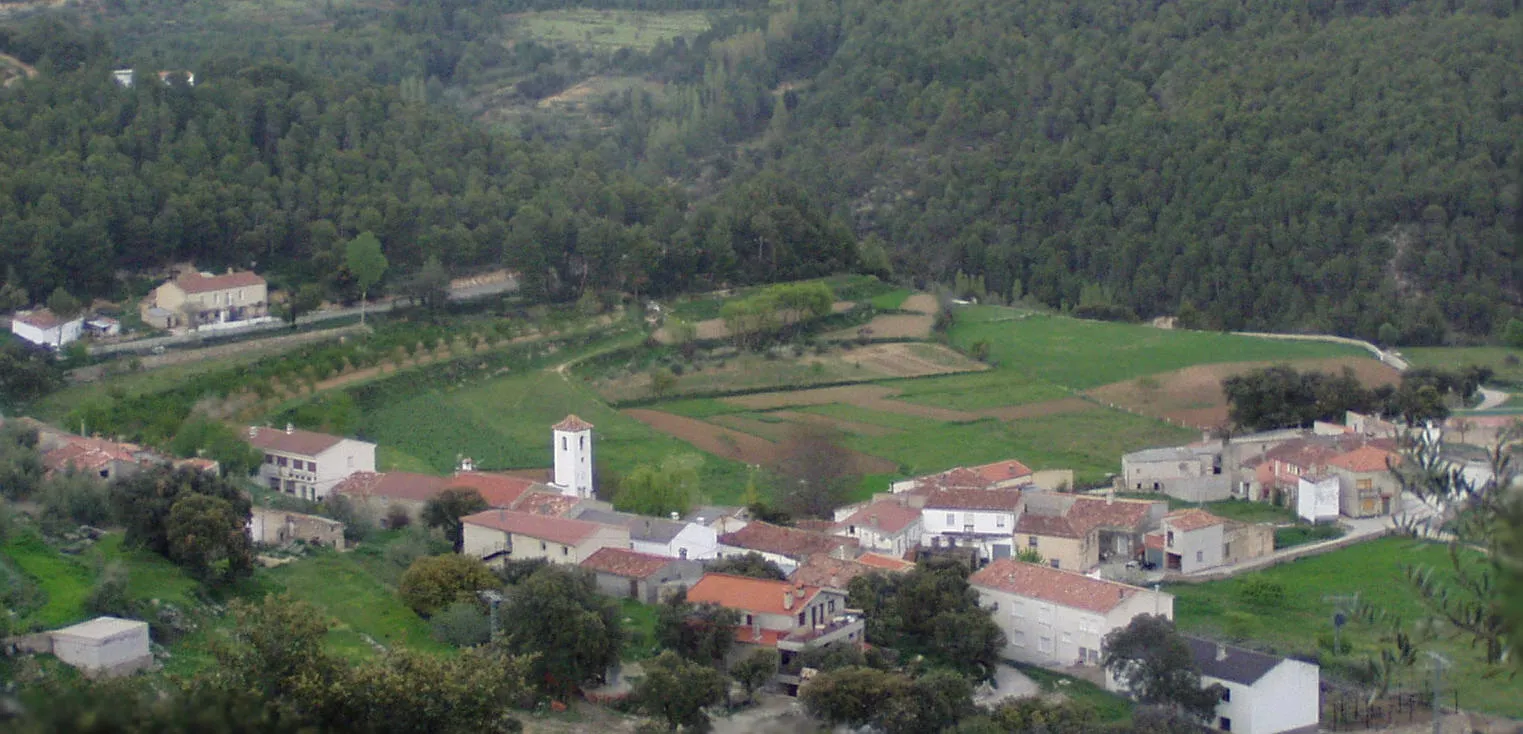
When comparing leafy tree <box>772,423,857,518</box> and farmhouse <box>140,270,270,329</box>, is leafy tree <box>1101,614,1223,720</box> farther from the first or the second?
farmhouse <box>140,270,270,329</box>

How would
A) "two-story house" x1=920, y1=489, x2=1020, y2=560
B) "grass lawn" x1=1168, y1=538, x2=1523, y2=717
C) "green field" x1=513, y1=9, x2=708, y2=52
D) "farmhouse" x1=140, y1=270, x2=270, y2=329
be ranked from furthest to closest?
"green field" x1=513, y1=9, x2=708, y2=52 < "farmhouse" x1=140, y1=270, x2=270, y2=329 < "two-story house" x1=920, y1=489, x2=1020, y2=560 < "grass lawn" x1=1168, y1=538, x2=1523, y2=717

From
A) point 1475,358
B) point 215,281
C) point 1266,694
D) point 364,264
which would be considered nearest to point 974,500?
point 1266,694

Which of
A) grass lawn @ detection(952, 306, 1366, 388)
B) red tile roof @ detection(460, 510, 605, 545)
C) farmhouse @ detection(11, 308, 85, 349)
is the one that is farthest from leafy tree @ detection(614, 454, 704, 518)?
farmhouse @ detection(11, 308, 85, 349)

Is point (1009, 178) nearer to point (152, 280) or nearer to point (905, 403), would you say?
point (905, 403)

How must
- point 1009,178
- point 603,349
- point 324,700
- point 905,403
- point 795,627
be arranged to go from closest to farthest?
point 324,700 < point 795,627 < point 905,403 < point 603,349 < point 1009,178

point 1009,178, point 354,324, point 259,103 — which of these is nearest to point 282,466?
point 354,324

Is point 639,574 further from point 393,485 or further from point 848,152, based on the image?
point 848,152
